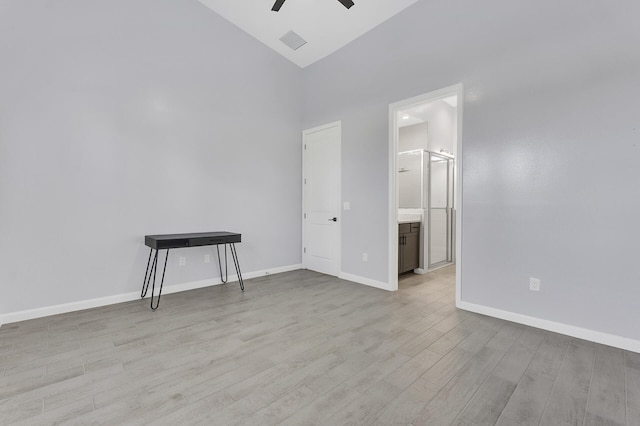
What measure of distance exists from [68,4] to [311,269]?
4410mm

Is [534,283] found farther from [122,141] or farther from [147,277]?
[122,141]

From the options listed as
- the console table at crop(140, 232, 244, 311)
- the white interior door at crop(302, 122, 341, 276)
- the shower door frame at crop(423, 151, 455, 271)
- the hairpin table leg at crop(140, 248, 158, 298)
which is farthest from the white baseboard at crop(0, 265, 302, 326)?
the shower door frame at crop(423, 151, 455, 271)

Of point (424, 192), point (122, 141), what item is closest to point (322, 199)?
point (424, 192)

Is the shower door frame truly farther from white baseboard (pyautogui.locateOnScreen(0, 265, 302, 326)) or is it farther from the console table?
the console table

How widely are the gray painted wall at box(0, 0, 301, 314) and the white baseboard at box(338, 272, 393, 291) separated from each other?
48.3 inches

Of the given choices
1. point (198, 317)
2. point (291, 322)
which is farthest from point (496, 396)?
point (198, 317)

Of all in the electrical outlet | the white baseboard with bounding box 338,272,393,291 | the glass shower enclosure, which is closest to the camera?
the electrical outlet

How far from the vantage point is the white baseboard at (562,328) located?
2191 millimetres

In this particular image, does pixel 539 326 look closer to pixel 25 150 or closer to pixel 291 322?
pixel 291 322

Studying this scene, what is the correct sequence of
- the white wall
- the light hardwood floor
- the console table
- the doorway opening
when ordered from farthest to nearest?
the white wall, the doorway opening, the console table, the light hardwood floor

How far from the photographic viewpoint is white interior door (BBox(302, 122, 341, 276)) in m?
4.50

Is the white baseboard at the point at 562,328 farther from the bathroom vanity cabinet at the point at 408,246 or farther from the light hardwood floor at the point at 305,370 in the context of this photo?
the bathroom vanity cabinet at the point at 408,246

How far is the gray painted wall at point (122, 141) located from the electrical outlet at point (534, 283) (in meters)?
3.39

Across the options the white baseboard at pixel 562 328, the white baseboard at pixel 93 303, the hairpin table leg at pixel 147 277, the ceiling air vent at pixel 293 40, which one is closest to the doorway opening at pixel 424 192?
the white baseboard at pixel 562 328
